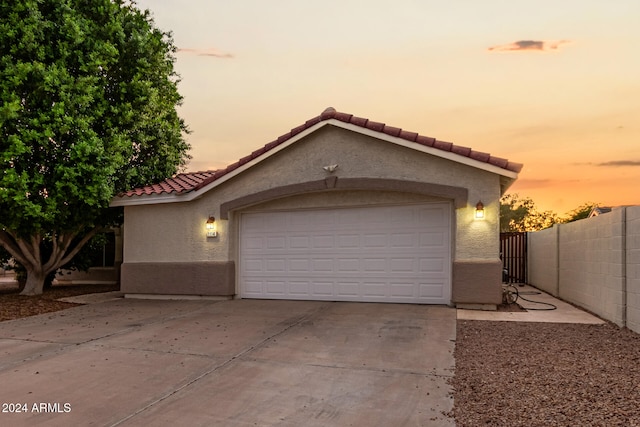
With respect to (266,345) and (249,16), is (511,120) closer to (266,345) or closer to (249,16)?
(249,16)

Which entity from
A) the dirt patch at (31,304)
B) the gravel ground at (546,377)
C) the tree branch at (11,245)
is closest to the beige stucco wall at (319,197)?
the dirt patch at (31,304)

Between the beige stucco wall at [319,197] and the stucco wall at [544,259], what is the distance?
429 centimetres

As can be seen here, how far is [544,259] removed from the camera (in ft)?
43.2

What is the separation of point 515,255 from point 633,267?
9.69 metres

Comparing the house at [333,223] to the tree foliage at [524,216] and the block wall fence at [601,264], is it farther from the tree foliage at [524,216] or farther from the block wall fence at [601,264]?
the tree foliage at [524,216]

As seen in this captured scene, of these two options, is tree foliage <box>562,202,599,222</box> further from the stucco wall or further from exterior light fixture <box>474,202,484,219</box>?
exterior light fixture <box>474,202,484,219</box>

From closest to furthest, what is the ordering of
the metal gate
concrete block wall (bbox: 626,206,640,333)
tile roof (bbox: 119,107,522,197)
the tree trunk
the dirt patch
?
1. concrete block wall (bbox: 626,206,640,333)
2. tile roof (bbox: 119,107,522,197)
3. the dirt patch
4. the tree trunk
5. the metal gate

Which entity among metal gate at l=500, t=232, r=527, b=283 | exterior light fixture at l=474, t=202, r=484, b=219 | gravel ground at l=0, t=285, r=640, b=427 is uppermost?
exterior light fixture at l=474, t=202, r=484, b=219

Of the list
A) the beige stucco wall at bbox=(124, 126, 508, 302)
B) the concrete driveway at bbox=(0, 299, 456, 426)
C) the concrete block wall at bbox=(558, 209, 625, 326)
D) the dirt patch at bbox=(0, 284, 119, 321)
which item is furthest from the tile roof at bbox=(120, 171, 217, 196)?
the concrete block wall at bbox=(558, 209, 625, 326)

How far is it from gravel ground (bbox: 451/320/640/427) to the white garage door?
2.73 metres

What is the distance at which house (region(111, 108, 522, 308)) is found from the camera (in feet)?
29.9

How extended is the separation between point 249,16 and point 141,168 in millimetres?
6088

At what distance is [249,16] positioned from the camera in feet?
41.7

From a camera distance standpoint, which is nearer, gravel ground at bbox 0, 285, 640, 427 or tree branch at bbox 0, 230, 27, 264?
gravel ground at bbox 0, 285, 640, 427
